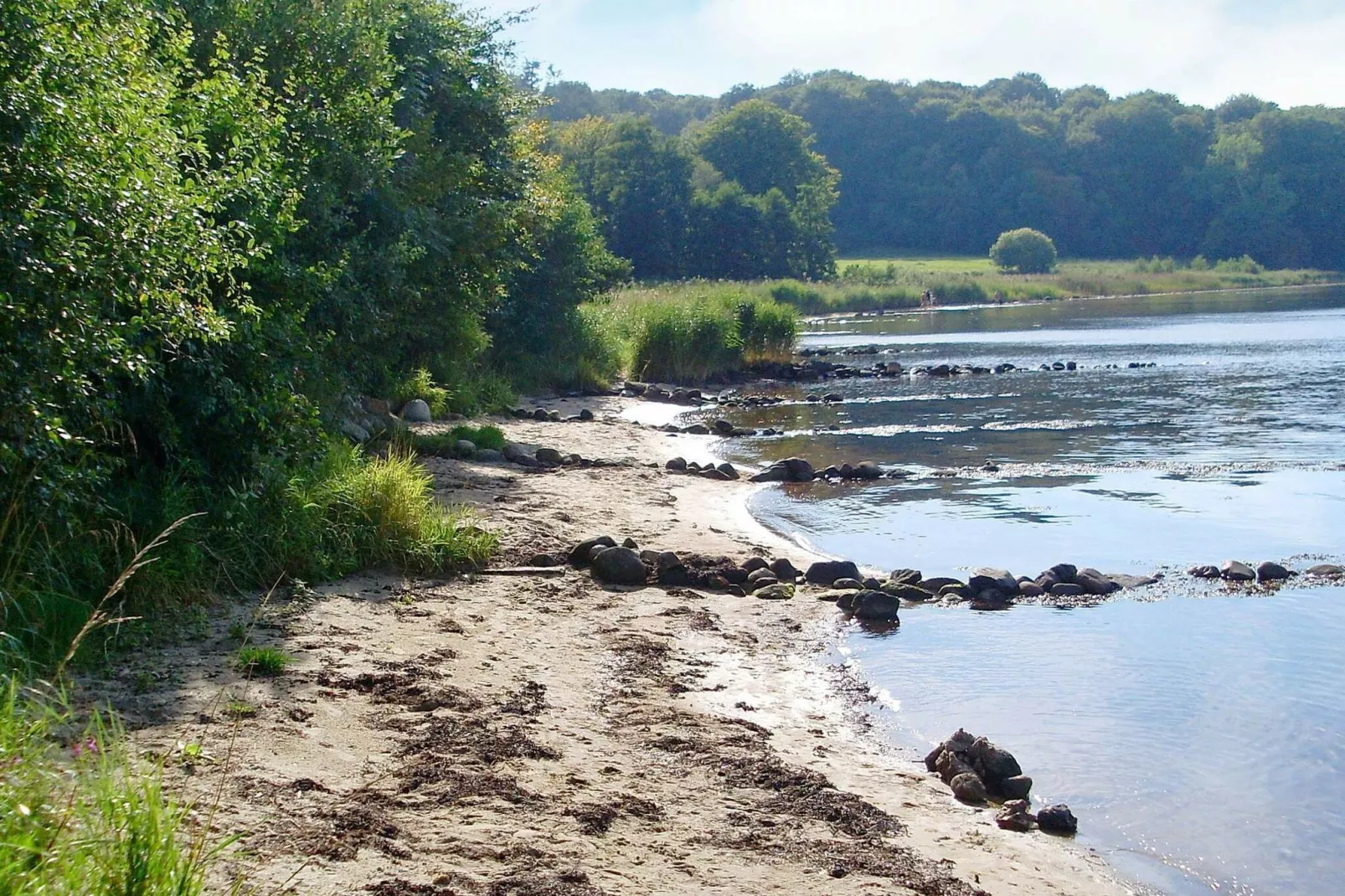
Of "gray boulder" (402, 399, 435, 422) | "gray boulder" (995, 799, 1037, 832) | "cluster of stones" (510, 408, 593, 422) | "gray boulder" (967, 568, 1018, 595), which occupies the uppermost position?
"gray boulder" (402, 399, 435, 422)

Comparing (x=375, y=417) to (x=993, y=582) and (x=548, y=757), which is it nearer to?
(x=993, y=582)

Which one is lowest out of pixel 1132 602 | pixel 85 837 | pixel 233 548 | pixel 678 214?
pixel 1132 602

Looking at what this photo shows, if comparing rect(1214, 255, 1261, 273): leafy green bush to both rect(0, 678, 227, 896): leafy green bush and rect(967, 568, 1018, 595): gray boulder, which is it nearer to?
rect(967, 568, 1018, 595): gray boulder

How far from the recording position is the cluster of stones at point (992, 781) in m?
6.90

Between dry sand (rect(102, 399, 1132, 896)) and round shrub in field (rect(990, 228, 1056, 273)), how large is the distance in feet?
335

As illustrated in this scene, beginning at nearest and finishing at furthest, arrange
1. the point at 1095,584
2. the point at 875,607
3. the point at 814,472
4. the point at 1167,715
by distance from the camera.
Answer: the point at 1167,715
the point at 875,607
the point at 1095,584
the point at 814,472

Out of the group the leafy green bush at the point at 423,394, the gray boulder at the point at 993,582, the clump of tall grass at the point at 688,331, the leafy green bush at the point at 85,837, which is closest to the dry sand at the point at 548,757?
the leafy green bush at the point at 85,837

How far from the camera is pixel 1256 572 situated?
43.2ft

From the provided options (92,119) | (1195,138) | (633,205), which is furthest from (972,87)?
(92,119)

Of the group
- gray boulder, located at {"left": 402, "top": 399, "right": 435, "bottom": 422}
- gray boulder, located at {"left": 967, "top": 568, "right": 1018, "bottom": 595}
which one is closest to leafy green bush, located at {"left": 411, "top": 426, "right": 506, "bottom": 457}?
gray boulder, located at {"left": 402, "top": 399, "right": 435, "bottom": 422}

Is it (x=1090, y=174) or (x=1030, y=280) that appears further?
(x=1090, y=174)

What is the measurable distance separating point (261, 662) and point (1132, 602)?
338 inches

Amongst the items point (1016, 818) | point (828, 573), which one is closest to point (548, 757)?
point (1016, 818)

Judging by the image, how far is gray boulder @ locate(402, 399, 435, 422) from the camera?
1931cm
